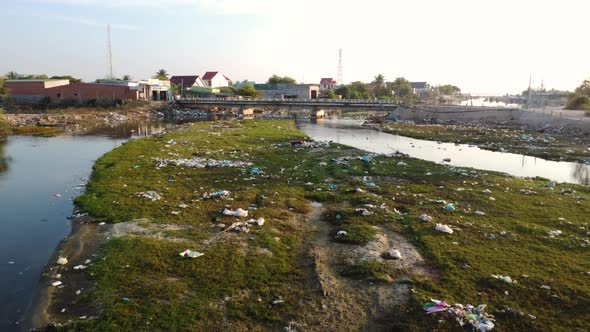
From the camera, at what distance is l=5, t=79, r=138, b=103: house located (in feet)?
207

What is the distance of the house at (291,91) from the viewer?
90.6 m

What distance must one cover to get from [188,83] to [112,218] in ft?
299

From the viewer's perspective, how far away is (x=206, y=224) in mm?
10914

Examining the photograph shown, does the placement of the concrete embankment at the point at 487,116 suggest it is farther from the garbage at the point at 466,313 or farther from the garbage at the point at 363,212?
the garbage at the point at 466,313

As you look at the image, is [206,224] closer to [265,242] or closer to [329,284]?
[265,242]

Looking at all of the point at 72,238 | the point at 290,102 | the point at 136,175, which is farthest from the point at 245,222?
the point at 290,102

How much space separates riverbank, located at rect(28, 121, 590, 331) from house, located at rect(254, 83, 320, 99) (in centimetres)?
7514

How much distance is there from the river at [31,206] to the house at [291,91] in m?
65.0

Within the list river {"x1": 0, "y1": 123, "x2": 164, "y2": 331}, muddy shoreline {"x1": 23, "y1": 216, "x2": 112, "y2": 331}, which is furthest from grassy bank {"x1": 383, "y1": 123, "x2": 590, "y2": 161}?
river {"x1": 0, "y1": 123, "x2": 164, "y2": 331}

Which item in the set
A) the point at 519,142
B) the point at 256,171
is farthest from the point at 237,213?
the point at 519,142

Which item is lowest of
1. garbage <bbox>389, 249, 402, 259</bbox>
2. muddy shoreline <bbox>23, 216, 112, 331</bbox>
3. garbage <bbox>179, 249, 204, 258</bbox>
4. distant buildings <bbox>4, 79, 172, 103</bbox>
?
muddy shoreline <bbox>23, 216, 112, 331</bbox>

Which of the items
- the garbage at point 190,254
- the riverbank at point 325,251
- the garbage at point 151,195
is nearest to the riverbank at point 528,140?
the riverbank at point 325,251

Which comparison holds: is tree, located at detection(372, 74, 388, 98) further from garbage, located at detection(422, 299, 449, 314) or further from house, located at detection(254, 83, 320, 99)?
garbage, located at detection(422, 299, 449, 314)

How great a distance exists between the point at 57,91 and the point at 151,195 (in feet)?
201
